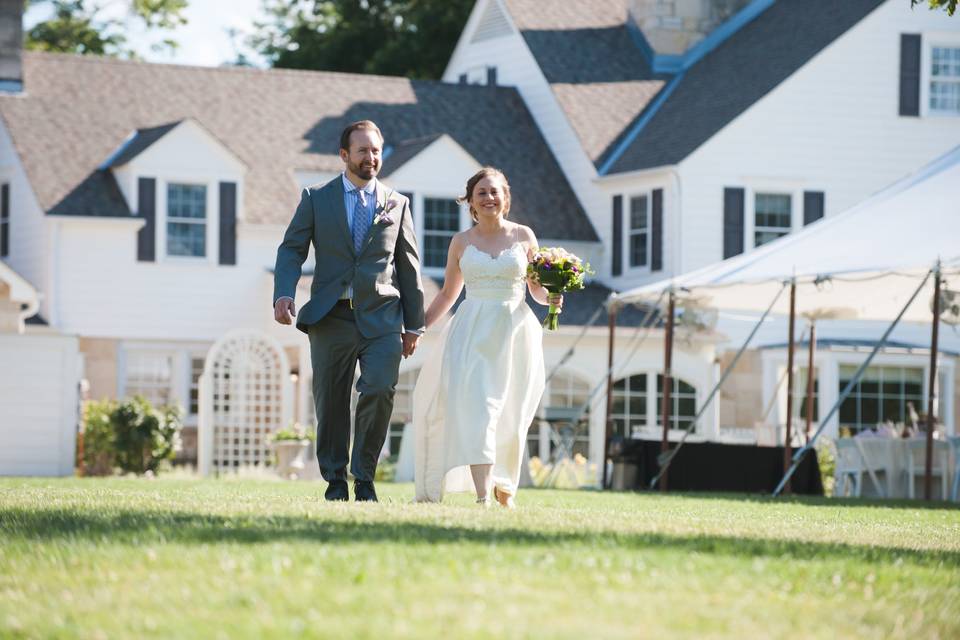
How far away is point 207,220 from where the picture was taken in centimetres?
3222

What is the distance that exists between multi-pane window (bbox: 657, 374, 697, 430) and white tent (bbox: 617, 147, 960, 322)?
28.1 feet

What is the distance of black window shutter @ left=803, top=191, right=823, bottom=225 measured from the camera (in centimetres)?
3359

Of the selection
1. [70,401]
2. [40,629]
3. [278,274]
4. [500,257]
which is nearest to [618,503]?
[500,257]

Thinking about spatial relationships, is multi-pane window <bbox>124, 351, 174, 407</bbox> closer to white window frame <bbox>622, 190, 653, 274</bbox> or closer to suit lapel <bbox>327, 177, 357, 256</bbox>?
white window frame <bbox>622, 190, 653, 274</bbox>

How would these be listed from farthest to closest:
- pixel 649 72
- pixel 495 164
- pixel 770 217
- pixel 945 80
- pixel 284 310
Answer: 1. pixel 649 72
2. pixel 495 164
3. pixel 945 80
4. pixel 770 217
5. pixel 284 310

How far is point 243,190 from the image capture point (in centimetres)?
3256

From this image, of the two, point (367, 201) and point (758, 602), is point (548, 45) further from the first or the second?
point (758, 602)

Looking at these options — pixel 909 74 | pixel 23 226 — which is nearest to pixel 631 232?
pixel 909 74

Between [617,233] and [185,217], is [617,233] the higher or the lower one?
the lower one

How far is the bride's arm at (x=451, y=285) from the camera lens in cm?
1212

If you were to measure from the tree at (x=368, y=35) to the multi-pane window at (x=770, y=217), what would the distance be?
1236 cm

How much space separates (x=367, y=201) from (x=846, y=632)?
5.51 metres

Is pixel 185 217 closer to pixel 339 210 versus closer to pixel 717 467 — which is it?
pixel 717 467

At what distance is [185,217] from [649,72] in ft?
34.5
